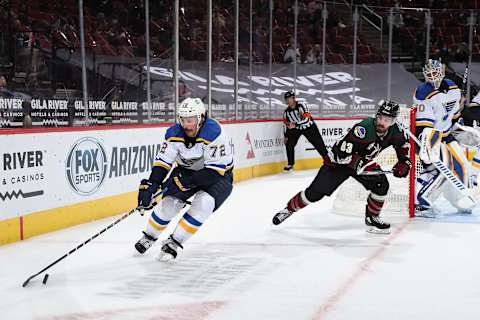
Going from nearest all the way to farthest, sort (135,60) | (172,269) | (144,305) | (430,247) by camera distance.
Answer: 1. (144,305)
2. (172,269)
3. (430,247)
4. (135,60)

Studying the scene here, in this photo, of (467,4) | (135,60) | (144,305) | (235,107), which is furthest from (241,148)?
(467,4)

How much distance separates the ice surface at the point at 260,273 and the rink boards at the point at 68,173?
0.15 metres

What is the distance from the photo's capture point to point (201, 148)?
3826mm

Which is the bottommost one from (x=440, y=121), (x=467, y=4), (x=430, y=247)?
(x=430, y=247)

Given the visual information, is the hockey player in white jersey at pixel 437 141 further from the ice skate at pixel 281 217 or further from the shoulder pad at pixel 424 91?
the ice skate at pixel 281 217

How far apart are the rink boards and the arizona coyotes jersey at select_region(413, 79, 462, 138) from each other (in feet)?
7.51

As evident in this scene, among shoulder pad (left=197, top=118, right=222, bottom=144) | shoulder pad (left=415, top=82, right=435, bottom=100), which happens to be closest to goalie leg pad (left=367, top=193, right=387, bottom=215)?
shoulder pad (left=415, top=82, right=435, bottom=100)

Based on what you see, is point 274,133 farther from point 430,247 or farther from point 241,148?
point 430,247

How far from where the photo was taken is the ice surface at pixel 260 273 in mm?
2910

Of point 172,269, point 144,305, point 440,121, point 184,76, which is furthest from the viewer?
point 184,76

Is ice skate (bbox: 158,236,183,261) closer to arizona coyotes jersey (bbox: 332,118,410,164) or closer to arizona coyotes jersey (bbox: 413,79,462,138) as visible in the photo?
arizona coyotes jersey (bbox: 332,118,410,164)

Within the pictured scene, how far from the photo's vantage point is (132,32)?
657cm

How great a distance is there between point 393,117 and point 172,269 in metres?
1.72

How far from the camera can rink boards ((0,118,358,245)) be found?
14.2 feet
